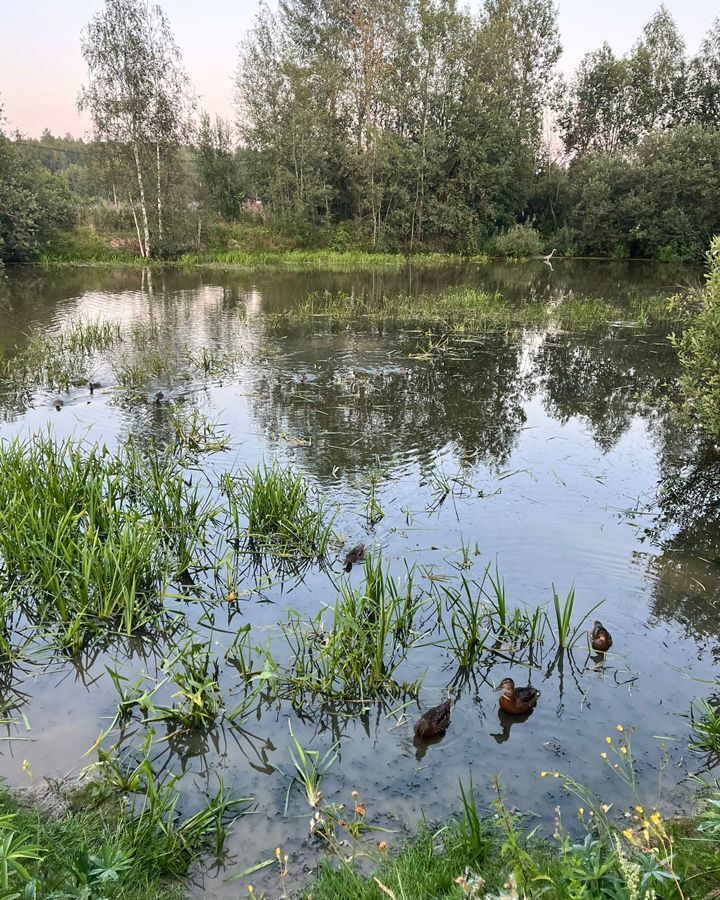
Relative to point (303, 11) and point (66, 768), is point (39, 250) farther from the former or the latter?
point (66, 768)

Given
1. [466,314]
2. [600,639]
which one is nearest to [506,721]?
[600,639]

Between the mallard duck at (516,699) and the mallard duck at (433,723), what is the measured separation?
40 cm

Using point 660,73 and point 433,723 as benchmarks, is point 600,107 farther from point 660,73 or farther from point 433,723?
point 433,723

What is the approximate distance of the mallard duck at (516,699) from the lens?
365 centimetres

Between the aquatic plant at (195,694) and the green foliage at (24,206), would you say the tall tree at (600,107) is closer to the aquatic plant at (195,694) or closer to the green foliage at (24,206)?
the green foliage at (24,206)

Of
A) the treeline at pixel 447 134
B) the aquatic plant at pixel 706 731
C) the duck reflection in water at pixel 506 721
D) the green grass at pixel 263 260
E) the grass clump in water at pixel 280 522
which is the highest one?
the treeline at pixel 447 134

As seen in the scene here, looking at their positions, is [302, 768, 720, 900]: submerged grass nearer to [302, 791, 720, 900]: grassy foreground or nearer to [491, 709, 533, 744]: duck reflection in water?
[302, 791, 720, 900]: grassy foreground

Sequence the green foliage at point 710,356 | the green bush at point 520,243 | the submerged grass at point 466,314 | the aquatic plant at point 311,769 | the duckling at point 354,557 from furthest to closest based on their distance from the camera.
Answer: the green bush at point 520,243, the submerged grass at point 466,314, the green foliage at point 710,356, the duckling at point 354,557, the aquatic plant at point 311,769

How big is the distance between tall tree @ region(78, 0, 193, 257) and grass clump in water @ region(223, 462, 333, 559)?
2999 cm

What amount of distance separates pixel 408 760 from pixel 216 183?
134ft

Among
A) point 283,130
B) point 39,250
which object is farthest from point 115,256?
point 283,130

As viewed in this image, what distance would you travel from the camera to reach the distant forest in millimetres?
33031

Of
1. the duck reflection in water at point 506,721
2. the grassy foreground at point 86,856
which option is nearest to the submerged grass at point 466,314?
the duck reflection in water at point 506,721

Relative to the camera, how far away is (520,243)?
39.1 meters
